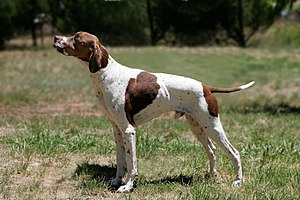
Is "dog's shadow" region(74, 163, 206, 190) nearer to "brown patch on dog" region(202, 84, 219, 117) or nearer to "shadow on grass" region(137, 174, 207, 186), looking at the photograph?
"shadow on grass" region(137, 174, 207, 186)

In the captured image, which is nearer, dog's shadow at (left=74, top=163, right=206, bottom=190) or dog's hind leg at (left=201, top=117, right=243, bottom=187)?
dog's hind leg at (left=201, top=117, right=243, bottom=187)

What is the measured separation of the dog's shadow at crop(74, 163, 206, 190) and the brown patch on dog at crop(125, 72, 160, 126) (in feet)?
2.40

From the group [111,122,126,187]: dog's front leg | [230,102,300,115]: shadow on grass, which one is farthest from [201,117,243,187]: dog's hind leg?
[230,102,300,115]: shadow on grass

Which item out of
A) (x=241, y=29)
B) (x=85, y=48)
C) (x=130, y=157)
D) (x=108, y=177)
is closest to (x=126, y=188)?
(x=130, y=157)

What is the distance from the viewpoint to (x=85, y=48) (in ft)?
17.8

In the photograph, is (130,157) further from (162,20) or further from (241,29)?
(162,20)

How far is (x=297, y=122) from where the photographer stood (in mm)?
A: 9805

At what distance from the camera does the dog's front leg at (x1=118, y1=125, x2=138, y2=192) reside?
18.0 feet

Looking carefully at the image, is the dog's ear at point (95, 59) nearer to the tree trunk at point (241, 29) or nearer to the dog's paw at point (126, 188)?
the dog's paw at point (126, 188)

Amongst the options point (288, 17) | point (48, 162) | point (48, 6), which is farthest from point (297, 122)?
point (288, 17)

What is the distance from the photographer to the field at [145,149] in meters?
5.55

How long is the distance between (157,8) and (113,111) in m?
28.0

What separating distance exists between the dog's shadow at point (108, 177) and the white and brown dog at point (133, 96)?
0.27 m

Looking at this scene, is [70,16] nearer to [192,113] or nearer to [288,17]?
[288,17]
